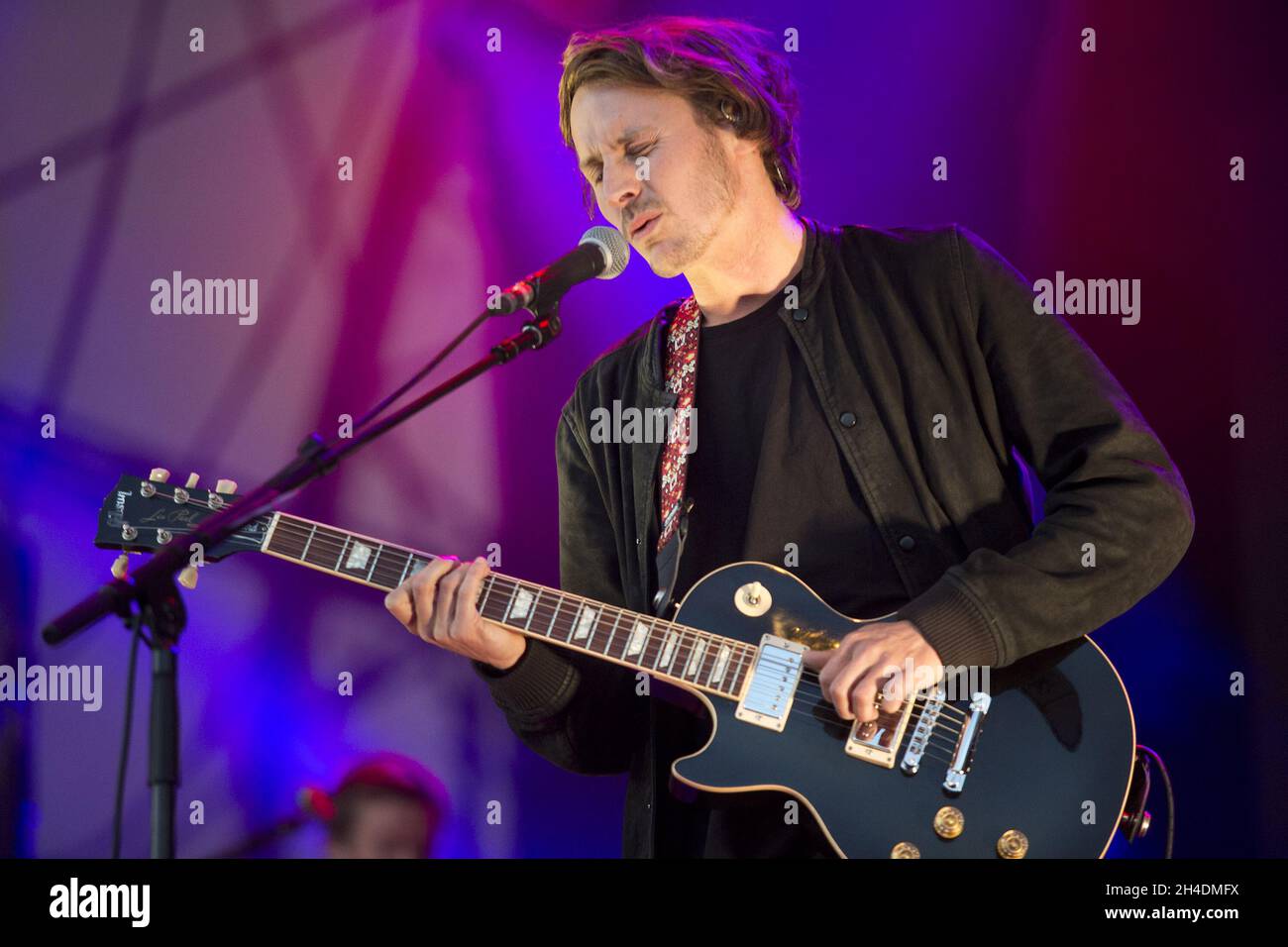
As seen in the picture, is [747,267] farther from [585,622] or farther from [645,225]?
[585,622]

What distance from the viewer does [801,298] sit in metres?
3.10

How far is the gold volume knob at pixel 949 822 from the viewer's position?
251cm

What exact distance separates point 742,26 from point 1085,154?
3.54 ft

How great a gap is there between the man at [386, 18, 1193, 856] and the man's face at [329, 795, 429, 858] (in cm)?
91

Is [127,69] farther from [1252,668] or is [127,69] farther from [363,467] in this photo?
[1252,668]

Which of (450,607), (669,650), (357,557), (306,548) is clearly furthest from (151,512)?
(669,650)

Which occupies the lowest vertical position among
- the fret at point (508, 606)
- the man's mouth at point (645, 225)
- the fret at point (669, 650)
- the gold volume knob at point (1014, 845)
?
the gold volume knob at point (1014, 845)

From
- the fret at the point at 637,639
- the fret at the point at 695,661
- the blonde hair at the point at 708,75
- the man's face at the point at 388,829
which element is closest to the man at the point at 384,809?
the man's face at the point at 388,829

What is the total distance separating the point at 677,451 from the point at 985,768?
1082 mm

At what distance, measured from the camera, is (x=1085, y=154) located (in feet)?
11.7

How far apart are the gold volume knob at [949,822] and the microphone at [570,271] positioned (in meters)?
1.35

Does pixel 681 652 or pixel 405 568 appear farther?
pixel 405 568

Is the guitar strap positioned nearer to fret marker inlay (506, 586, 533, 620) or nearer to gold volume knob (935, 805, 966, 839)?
fret marker inlay (506, 586, 533, 620)

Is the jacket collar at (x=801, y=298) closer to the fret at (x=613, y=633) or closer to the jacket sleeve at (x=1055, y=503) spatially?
the jacket sleeve at (x=1055, y=503)
